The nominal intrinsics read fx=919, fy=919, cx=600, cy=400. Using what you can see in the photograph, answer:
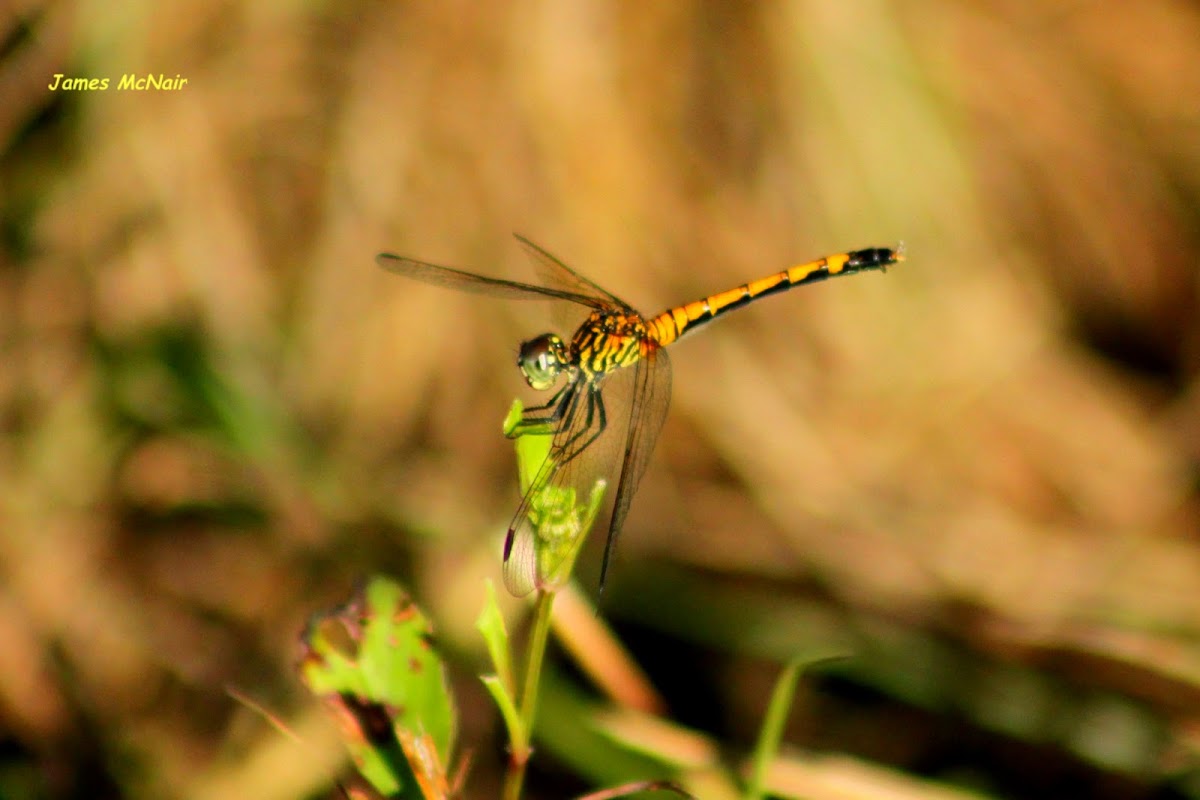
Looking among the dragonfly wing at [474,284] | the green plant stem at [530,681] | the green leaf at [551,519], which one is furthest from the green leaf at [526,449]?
the dragonfly wing at [474,284]

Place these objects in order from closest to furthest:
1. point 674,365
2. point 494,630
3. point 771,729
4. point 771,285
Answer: point 494,630 → point 771,729 → point 771,285 → point 674,365

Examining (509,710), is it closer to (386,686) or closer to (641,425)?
(386,686)

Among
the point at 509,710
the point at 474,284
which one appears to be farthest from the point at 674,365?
the point at 509,710

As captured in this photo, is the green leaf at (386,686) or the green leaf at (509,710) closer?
the green leaf at (509,710)

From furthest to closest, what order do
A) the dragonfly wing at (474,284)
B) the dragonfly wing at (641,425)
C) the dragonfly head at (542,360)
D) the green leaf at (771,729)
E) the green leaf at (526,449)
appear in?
the dragonfly wing at (474,284) < the dragonfly head at (542,360) < the dragonfly wing at (641,425) < the green leaf at (771,729) < the green leaf at (526,449)

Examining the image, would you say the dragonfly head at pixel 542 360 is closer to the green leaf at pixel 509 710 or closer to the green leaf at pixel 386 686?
the green leaf at pixel 386 686
